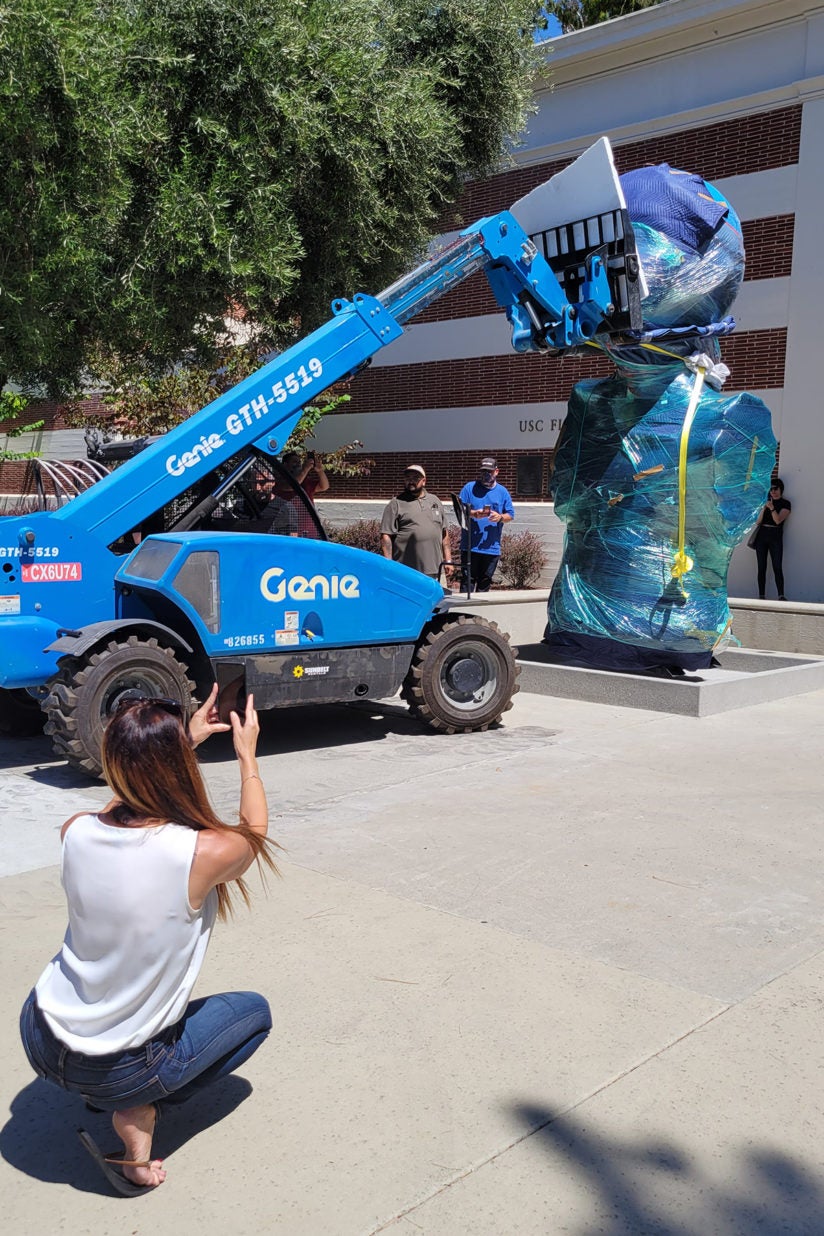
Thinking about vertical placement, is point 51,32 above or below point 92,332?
above

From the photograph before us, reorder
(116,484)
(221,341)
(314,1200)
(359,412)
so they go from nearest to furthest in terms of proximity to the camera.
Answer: (314,1200) → (116,484) → (221,341) → (359,412)

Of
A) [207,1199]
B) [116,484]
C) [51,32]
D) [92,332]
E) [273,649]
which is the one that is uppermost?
[51,32]

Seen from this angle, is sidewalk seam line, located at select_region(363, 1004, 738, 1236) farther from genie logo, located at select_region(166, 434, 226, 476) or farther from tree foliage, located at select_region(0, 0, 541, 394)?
tree foliage, located at select_region(0, 0, 541, 394)

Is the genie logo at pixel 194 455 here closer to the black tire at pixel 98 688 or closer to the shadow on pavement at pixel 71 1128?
the black tire at pixel 98 688

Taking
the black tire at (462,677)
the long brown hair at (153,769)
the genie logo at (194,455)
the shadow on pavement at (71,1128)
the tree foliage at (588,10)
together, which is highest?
the tree foliage at (588,10)

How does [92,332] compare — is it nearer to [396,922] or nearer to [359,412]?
[396,922]

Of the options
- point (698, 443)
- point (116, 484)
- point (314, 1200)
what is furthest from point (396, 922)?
point (698, 443)

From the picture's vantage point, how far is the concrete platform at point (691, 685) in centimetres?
933

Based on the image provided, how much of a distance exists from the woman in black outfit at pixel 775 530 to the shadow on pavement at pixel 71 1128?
13.3 m

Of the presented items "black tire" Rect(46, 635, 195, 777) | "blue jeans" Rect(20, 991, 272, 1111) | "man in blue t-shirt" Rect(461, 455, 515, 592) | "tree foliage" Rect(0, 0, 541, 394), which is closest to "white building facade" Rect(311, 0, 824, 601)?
"tree foliage" Rect(0, 0, 541, 394)

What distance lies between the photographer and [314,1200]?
294cm

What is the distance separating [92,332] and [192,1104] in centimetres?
883

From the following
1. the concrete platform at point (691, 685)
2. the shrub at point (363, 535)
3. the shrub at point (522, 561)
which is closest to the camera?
the concrete platform at point (691, 685)

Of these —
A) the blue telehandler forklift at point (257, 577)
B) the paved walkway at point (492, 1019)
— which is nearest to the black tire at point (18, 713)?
the blue telehandler forklift at point (257, 577)
